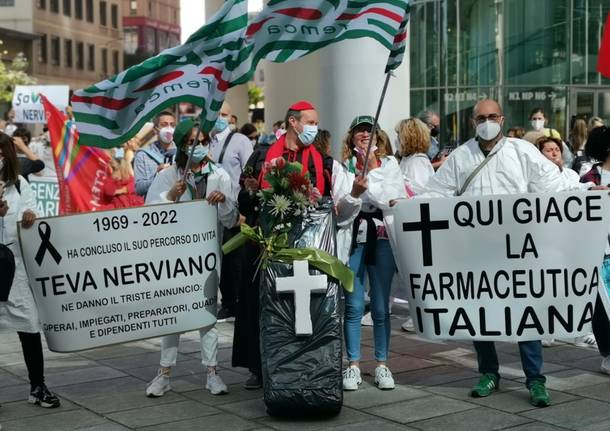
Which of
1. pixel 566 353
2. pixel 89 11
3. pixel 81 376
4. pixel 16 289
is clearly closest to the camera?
pixel 16 289

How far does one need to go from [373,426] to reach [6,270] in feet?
7.70

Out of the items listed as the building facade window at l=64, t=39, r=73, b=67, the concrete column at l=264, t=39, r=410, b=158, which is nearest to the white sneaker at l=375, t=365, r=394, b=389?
the concrete column at l=264, t=39, r=410, b=158

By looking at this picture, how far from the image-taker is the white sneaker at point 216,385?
724 centimetres

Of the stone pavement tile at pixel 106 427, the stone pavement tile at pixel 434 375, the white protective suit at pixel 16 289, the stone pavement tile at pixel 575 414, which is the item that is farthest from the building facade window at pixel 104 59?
the stone pavement tile at pixel 575 414

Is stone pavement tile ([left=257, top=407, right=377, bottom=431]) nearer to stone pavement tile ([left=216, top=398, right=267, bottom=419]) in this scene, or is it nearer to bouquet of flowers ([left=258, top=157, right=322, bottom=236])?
stone pavement tile ([left=216, top=398, right=267, bottom=419])

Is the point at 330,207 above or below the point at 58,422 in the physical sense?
above

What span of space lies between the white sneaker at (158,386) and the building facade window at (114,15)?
89.8 meters

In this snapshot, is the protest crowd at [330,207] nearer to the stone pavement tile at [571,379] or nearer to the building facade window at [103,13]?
the stone pavement tile at [571,379]

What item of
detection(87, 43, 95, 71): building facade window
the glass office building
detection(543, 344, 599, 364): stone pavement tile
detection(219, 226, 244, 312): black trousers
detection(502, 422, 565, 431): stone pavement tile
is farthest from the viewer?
detection(87, 43, 95, 71): building facade window

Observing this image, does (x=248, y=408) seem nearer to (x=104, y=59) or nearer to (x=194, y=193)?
(x=194, y=193)

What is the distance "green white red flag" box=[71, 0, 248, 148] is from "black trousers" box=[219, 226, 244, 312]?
6.98ft

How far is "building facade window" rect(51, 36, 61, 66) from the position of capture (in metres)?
80.4

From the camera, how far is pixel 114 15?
95.1 m

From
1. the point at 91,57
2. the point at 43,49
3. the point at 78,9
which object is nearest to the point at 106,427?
the point at 43,49
